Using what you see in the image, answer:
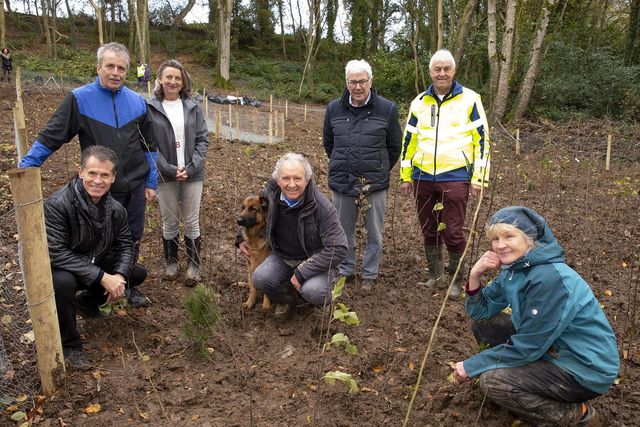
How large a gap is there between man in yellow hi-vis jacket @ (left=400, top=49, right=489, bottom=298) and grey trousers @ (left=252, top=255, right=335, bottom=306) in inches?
40.8

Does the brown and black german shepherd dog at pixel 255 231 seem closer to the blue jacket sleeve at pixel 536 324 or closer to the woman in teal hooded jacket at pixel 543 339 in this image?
the woman in teal hooded jacket at pixel 543 339

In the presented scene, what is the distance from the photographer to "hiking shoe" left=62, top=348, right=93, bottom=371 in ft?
10.0

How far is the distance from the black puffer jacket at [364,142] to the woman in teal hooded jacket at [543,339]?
1708 mm

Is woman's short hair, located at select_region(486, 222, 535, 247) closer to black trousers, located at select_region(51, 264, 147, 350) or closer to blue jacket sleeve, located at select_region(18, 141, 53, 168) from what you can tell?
black trousers, located at select_region(51, 264, 147, 350)

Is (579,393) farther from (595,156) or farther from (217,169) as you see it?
(595,156)

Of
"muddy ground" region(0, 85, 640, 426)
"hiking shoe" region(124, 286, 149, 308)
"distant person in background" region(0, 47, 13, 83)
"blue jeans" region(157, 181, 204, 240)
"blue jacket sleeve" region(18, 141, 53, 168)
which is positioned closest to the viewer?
"muddy ground" region(0, 85, 640, 426)

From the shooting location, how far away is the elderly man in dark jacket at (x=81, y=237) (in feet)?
9.98

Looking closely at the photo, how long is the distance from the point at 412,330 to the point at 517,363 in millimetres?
1319

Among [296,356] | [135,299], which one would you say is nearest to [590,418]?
[296,356]

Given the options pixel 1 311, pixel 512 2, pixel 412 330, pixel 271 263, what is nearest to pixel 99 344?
pixel 1 311

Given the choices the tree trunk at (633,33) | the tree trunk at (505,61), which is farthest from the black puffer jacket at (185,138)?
the tree trunk at (633,33)

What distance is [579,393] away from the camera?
8.20 ft

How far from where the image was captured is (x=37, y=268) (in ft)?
8.63

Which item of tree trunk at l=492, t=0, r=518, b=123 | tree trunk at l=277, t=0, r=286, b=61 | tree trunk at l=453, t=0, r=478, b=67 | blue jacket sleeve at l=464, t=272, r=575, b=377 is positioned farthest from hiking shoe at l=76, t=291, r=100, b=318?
tree trunk at l=277, t=0, r=286, b=61
